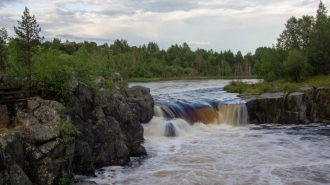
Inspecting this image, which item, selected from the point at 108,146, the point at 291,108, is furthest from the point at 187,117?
the point at 108,146

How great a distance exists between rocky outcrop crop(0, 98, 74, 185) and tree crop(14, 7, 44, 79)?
2834 mm

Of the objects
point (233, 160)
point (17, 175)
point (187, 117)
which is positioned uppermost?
point (17, 175)

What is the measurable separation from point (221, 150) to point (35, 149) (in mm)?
11452

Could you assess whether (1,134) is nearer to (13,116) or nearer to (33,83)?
(13,116)

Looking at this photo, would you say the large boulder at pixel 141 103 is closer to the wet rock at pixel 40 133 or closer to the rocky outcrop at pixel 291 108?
the rocky outcrop at pixel 291 108

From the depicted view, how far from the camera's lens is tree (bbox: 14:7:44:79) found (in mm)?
15602

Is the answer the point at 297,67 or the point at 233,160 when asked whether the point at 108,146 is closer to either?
the point at 233,160

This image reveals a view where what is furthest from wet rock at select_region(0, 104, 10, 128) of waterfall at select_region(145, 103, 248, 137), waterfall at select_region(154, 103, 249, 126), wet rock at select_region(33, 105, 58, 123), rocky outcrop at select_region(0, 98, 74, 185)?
waterfall at select_region(154, 103, 249, 126)

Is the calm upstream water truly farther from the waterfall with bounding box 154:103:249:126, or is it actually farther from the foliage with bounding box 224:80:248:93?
the foliage with bounding box 224:80:248:93

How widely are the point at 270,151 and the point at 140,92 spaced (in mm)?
11256

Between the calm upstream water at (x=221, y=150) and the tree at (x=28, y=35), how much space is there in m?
6.74

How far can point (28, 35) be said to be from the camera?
15.8m

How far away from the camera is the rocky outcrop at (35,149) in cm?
1120

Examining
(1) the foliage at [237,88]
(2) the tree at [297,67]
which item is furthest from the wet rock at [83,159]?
(2) the tree at [297,67]
